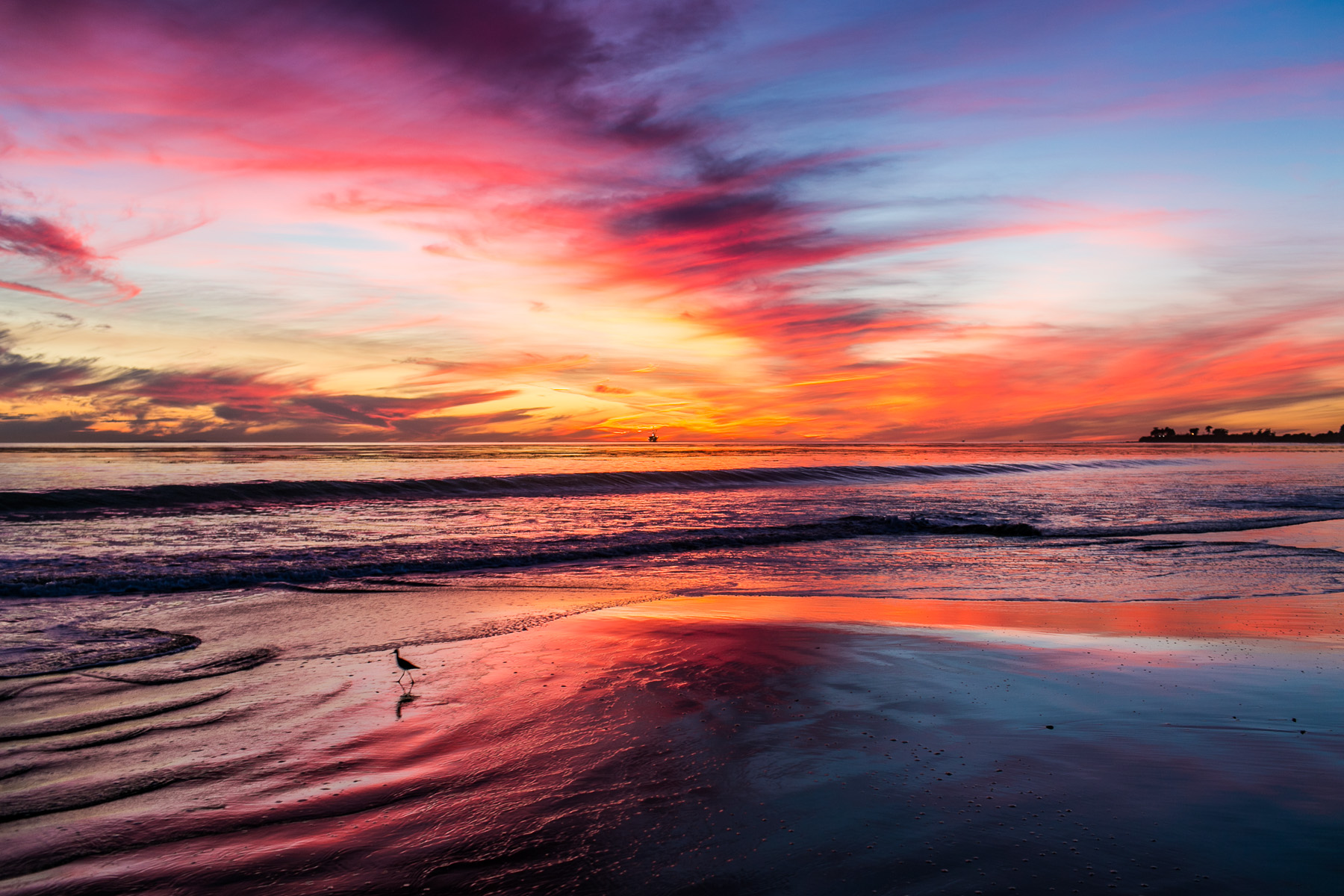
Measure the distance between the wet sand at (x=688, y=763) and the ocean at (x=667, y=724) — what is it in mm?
22

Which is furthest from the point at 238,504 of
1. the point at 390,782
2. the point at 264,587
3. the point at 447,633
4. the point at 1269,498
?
the point at 1269,498

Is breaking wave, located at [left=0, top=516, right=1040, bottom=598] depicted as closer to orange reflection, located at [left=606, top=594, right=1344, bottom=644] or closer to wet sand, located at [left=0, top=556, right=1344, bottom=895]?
wet sand, located at [left=0, top=556, right=1344, bottom=895]

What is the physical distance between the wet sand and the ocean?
0.9 inches

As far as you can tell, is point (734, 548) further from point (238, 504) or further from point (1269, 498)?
point (1269, 498)

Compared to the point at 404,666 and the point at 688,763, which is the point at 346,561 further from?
the point at 688,763

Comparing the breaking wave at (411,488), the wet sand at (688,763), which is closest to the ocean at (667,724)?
the wet sand at (688,763)

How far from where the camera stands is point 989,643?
6613mm

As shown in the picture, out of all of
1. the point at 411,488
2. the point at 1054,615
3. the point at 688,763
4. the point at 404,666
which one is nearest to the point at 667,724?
the point at 688,763

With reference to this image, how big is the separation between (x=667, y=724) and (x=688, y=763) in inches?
26.7

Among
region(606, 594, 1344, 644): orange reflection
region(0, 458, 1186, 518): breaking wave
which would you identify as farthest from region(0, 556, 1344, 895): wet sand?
region(0, 458, 1186, 518): breaking wave

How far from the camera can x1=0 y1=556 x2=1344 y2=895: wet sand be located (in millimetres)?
2887

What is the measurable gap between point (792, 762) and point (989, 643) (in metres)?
3.67

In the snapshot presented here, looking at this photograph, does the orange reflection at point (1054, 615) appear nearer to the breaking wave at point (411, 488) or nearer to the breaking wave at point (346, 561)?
the breaking wave at point (346, 561)

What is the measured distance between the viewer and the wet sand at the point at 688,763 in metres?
2.89
